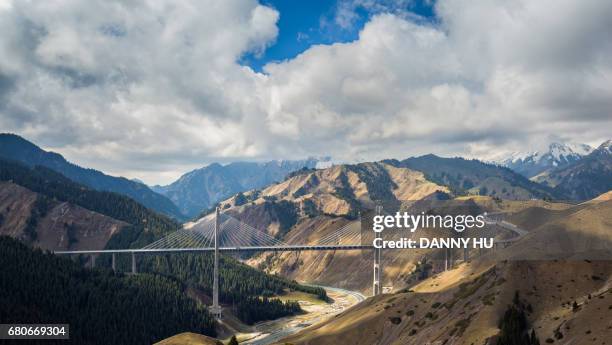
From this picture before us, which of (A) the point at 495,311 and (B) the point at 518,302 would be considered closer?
(A) the point at 495,311

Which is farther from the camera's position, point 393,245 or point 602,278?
point 393,245

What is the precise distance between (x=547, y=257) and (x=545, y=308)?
66.3 ft

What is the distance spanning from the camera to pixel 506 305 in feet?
394

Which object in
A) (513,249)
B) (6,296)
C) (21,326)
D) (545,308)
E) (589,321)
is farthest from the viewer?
(6,296)

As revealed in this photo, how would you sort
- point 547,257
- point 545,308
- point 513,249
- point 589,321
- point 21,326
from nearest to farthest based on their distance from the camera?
1. point 589,321
2. point 545,308
3. point 547,257
4. point 513,249
5. point 21,326

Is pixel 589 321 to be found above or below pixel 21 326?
above

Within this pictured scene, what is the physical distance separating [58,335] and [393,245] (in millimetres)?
103869

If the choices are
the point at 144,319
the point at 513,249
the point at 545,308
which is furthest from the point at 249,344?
the point at 545,308

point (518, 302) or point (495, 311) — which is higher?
point (518, 302)

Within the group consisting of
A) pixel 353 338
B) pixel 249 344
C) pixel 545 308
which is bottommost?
pixel 249 344

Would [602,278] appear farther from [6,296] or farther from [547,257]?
[6,296]

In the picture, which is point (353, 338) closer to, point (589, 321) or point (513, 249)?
point (513, 249)

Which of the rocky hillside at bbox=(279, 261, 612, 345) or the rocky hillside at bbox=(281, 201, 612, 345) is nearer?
the rocky hillside at bbox=(279, 261, 612, 345)

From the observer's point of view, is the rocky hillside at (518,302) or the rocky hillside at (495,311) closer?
the rocky hillside at (495,311)
